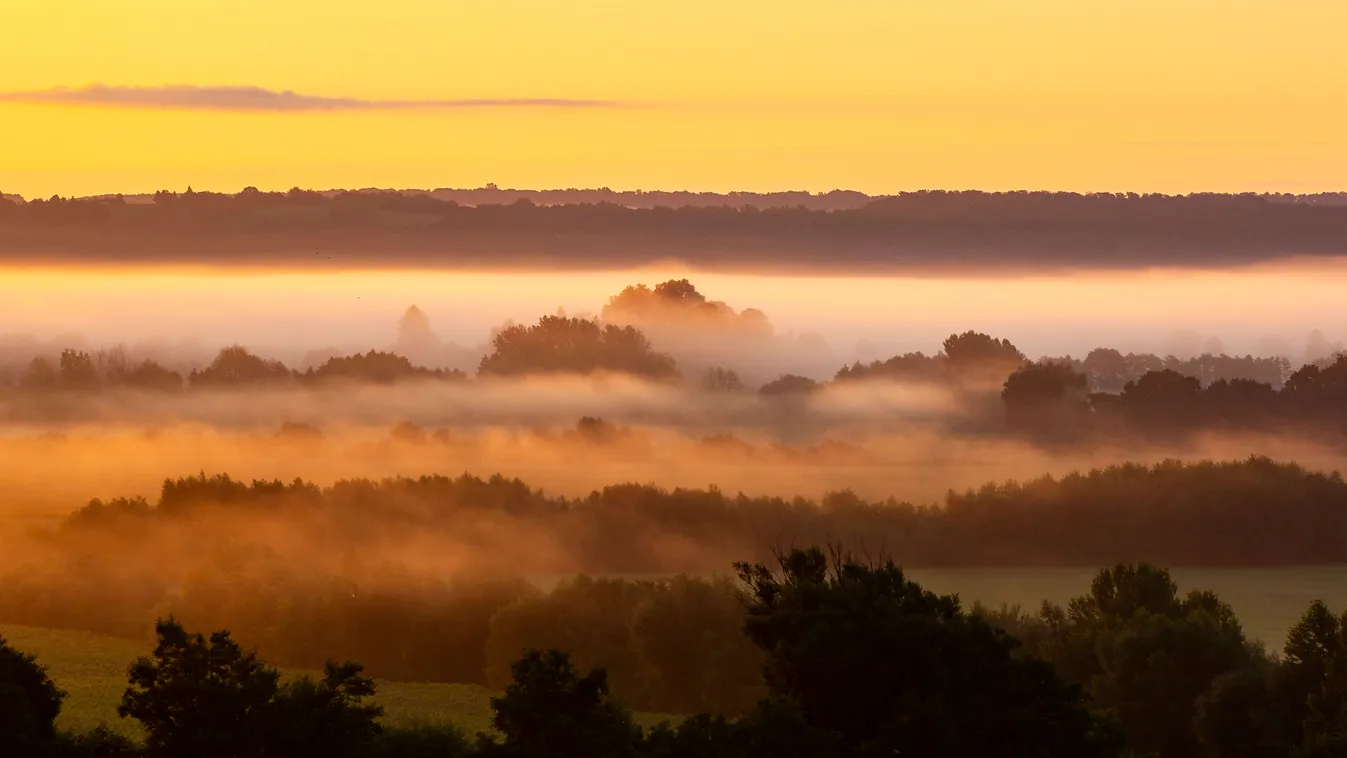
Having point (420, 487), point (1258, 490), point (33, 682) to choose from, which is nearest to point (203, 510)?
point (420, 487)

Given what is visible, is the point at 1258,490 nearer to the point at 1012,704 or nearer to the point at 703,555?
the point at 703,555

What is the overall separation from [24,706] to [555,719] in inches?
493

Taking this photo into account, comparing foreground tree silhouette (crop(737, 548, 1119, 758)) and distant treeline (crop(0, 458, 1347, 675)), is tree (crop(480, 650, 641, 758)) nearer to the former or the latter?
foreground tree silhouette (crop(737, 548, 1119, 758))

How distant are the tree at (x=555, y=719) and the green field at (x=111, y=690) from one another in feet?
71.2

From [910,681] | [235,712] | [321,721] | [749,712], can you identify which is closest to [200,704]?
[235,712]

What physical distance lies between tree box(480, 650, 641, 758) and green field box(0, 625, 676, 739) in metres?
21.7

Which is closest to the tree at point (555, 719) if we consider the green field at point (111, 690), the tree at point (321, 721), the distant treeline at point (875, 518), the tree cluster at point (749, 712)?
the tree cluster at point (749, 712)

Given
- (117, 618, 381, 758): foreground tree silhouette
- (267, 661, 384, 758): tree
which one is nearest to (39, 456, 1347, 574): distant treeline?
(267, 661, 384, 758): tree

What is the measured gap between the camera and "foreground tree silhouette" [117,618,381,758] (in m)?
44.6

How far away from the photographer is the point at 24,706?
1778 inches

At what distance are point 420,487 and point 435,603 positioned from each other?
242 feet

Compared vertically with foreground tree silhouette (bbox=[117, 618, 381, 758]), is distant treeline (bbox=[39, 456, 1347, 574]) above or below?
above

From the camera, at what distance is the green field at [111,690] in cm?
8044

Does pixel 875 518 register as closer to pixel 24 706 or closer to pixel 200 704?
pixel 200 704
